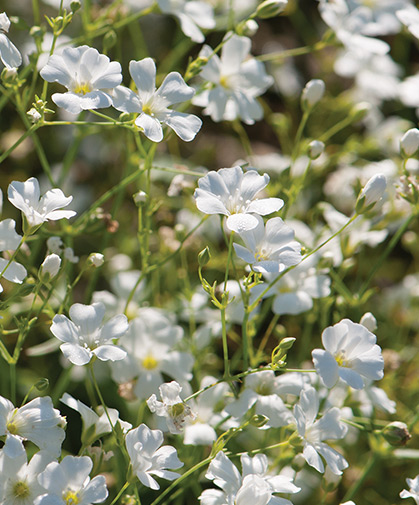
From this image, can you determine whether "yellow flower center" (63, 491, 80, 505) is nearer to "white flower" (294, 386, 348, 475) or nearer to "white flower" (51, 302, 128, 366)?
"white flower" (51, 302, 128, 366)

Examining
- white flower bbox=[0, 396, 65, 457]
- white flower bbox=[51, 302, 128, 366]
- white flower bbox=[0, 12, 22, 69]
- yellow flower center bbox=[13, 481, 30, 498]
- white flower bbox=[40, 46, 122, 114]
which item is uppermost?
white flower bbox=[0, 12, 22, 69]

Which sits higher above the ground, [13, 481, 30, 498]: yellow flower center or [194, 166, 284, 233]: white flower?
[194, 166, 284, 233]: white flower

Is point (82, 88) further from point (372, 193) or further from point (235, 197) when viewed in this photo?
point (372, 193)

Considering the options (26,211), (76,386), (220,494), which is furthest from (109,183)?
(220,494)

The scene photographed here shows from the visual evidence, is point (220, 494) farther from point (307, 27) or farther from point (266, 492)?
point (307, 27)

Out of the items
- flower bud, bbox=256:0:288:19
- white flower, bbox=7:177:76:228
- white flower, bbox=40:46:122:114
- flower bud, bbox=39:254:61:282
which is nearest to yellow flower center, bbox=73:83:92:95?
white flower, bbox=40:46:122:114

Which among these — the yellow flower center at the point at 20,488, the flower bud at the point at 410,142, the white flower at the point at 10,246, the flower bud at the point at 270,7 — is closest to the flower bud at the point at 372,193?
→ the flower bud at the point at 410,142
